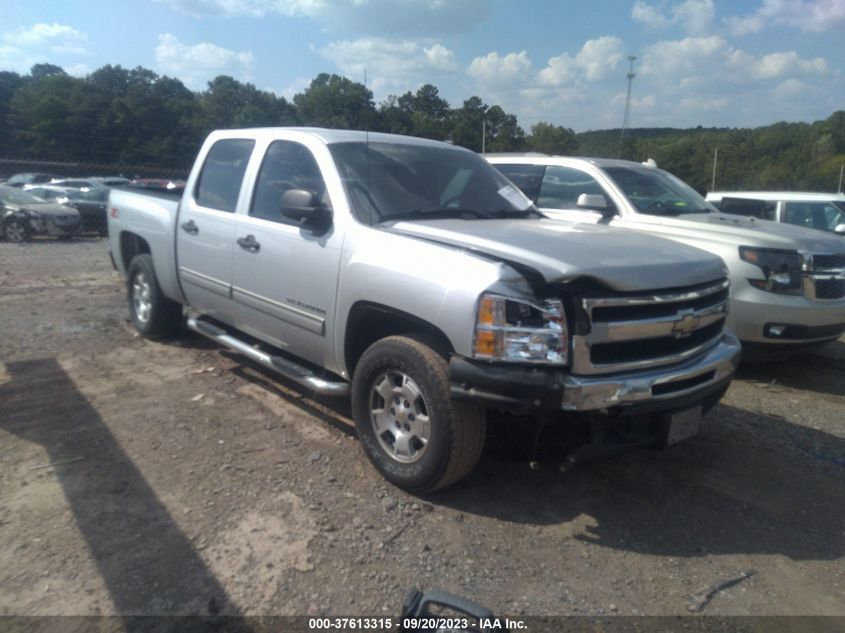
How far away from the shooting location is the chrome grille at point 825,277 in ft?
18.6

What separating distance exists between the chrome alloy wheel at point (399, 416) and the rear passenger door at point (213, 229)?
1.83 m

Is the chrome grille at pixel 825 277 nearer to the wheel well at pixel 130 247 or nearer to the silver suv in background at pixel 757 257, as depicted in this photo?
the silver suv in background at pixel 757 257

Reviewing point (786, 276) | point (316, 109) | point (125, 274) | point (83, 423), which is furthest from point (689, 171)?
point (83, 423)

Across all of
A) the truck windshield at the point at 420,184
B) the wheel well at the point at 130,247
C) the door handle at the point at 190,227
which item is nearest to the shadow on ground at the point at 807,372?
the truck windshield at the point at 420,184

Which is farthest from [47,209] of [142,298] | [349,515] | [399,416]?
[349,515]

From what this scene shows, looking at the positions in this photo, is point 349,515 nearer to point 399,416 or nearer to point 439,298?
point 399,416

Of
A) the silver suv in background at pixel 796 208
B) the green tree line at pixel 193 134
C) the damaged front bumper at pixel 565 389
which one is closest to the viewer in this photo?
the damaged front bumper at pixel 565 389

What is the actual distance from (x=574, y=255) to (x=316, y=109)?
39.8ft

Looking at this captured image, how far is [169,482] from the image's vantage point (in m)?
3.71

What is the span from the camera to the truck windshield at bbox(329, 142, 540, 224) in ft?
13.5

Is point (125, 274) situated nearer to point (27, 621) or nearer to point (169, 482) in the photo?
point (169, 482)

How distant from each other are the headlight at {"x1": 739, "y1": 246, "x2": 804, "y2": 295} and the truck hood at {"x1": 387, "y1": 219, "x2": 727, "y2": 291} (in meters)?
2.07

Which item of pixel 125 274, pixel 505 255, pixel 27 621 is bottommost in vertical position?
pixel 27 621

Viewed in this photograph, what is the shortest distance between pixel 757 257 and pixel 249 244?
13.6 feet
